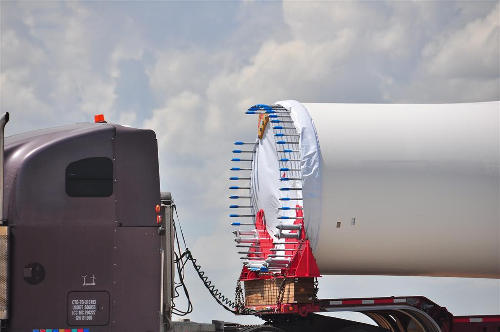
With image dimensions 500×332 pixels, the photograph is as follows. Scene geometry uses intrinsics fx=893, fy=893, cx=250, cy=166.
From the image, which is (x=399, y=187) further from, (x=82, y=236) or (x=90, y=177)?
(x=82, y=236)

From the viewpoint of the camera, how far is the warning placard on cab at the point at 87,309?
10.1 m

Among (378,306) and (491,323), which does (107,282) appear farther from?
(491,323)

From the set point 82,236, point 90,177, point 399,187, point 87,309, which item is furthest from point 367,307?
point 90,177

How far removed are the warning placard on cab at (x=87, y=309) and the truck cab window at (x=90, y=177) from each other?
3.76ft

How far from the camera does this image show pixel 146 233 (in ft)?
33.8

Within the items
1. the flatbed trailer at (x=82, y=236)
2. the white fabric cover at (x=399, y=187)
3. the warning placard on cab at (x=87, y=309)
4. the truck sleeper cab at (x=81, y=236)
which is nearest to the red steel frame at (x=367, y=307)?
the white fabric cover at (x=399, y=187)

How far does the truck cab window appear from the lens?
33.5 ft

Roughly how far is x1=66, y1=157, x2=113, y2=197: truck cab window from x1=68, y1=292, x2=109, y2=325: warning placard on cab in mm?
1145

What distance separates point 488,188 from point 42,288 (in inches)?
294

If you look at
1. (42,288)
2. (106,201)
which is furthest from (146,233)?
(42,288)

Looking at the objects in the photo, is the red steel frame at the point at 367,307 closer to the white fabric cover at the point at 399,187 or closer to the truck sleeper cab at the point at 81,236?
the white fabric cover at the point at 399,187

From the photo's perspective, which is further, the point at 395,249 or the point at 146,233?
the point at 395,249

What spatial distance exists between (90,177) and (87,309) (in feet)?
4.91

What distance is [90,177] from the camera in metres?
10.2
